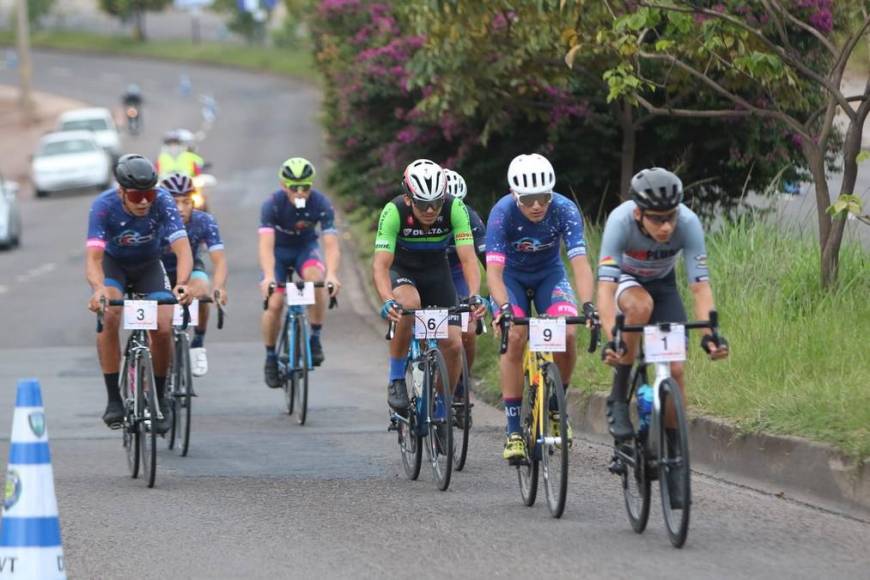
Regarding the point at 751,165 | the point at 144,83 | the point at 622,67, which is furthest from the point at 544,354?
the point at 144,83

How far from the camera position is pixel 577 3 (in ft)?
47.6

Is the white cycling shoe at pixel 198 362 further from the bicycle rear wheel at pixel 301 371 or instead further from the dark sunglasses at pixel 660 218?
the dark sunglasses at pixel 660 218

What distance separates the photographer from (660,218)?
8633 mm

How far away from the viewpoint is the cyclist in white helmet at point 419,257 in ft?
35.2

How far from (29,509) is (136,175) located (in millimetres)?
4374

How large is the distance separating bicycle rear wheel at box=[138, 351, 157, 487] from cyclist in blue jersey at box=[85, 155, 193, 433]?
0.41ft

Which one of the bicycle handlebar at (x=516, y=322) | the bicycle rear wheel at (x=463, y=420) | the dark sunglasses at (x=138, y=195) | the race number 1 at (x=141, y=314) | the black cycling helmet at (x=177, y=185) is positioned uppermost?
the black cycling helmet at (x=177, y=185)

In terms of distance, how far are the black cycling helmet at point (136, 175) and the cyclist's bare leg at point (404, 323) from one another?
1752 mm

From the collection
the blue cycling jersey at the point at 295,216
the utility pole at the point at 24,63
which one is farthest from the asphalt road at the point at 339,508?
the utility pole at the point at 24,63

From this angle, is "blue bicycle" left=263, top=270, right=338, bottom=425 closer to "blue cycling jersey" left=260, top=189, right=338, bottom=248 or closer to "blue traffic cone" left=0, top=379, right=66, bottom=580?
"blue cycling jersey" left=260, top=189, right=338, bottom=248

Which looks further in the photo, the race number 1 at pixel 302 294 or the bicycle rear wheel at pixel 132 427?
the race number 1 at pixel 302 294

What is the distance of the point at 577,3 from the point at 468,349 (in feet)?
12.3

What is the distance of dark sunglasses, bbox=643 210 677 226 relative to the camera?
339 inches

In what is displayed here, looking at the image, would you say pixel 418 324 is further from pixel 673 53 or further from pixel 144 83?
pixel 144 83
